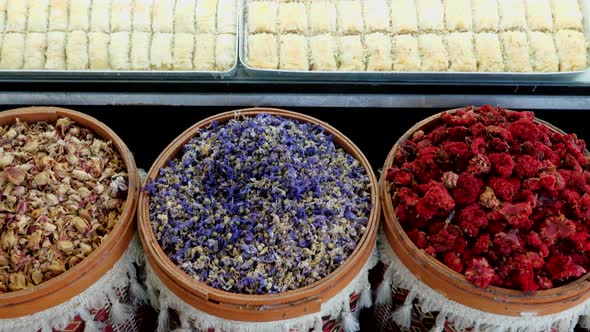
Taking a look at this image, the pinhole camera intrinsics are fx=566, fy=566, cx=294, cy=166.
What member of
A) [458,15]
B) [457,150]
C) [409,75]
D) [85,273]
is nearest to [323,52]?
[409,75]

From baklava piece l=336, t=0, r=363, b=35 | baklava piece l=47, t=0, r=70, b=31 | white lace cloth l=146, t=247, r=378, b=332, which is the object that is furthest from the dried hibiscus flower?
baklava piece l=47, t=0, r=70, b=31

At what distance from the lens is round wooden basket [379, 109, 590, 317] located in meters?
1.46

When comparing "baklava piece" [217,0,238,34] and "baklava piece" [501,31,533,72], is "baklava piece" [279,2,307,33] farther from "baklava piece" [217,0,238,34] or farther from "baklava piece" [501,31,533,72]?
"baklava piece" [501,31,533,72]

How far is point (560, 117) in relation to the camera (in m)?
2.06

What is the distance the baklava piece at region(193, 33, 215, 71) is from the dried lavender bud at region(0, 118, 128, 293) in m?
0.43

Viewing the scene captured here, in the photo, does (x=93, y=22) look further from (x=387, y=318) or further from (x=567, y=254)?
(x=567, y=254)

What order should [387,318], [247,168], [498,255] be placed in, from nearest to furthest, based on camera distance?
[498,255], [247,168], [387,318]

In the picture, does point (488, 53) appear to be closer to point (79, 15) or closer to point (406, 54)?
Result: point (406, 54)

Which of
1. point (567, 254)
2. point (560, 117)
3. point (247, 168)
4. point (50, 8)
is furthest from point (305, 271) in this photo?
point (50, 8)

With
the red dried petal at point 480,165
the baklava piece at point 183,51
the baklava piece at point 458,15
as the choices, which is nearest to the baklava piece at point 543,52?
the baklava piece at point 458,15

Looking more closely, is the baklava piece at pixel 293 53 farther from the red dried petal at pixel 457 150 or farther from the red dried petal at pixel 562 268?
the red dried petal at pixel 562 268

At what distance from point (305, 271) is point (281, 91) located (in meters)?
0.72

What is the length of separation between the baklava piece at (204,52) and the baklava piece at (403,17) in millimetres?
659

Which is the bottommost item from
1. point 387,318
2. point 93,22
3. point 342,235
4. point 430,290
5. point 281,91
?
point 387,318
